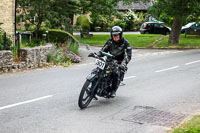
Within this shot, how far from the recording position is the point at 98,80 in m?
8.30

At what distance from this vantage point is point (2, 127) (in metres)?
6.69

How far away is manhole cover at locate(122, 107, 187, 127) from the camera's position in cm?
721

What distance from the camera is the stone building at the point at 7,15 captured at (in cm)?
2114

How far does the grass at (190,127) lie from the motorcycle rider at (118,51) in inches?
93.0

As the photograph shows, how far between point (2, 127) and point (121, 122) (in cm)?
218

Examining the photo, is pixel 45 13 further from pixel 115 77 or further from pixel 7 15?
pixel 115 77

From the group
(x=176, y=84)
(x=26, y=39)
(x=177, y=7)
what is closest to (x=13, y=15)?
(x=26, y=39)

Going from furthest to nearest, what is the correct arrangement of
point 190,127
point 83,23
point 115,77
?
point 83,23 → point 115,77 → point 190,127

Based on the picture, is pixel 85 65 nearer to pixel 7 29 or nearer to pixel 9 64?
pixel 9 64

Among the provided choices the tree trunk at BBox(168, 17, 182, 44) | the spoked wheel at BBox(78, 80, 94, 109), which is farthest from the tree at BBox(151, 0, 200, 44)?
the spoked wheel at BBox(78, 80, 94, 109)

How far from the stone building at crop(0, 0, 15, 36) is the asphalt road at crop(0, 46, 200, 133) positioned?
821 centimetres

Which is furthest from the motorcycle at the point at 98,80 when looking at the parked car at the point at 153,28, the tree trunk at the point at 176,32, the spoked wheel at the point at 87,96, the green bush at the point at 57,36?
the parked car at the point at 153,28

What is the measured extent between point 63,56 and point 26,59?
2.48 m

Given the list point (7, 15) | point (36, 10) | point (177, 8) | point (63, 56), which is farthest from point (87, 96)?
point (177, 8)
